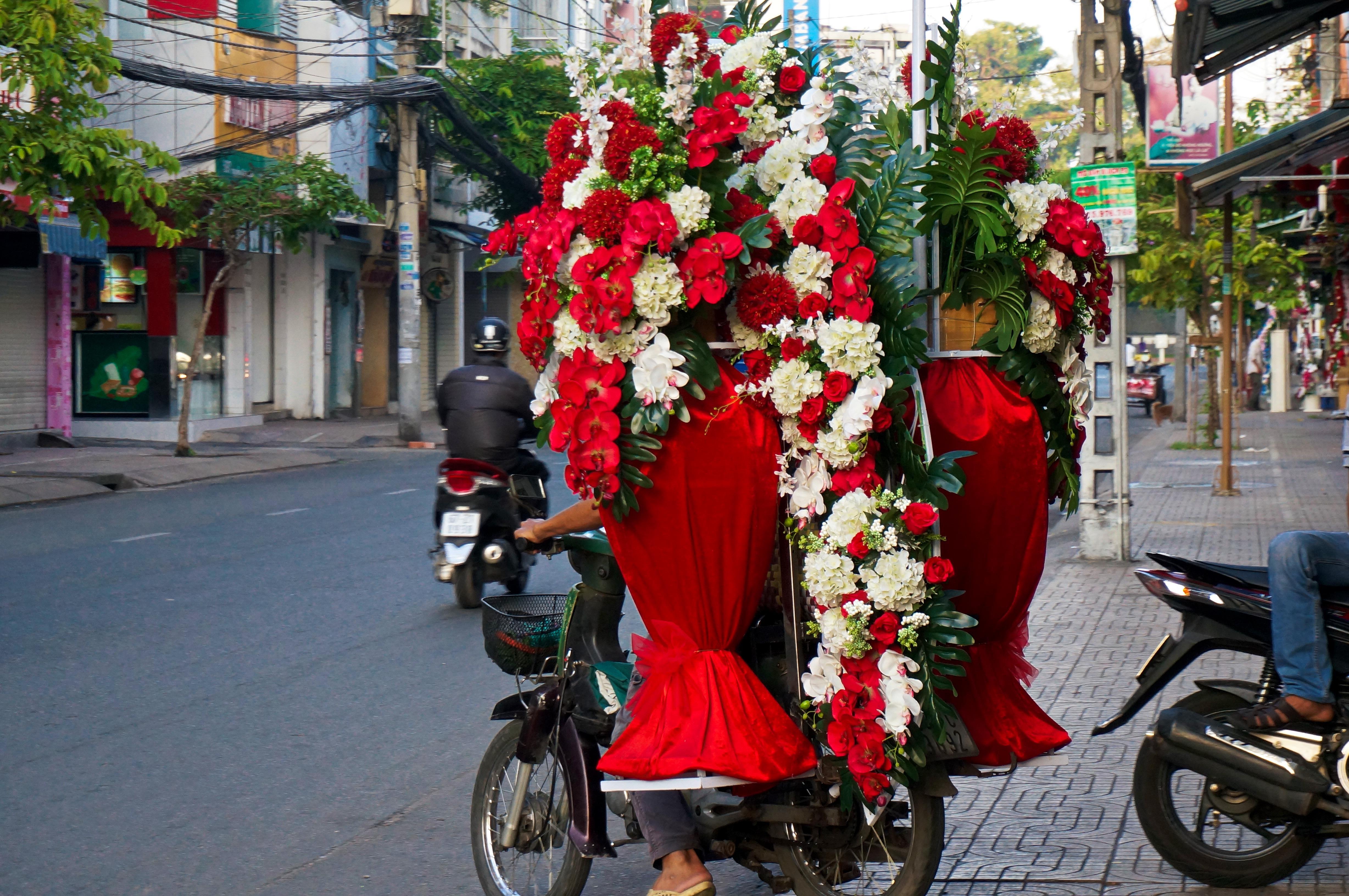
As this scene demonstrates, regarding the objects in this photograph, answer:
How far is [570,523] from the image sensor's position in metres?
4.02

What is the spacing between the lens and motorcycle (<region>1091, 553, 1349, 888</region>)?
4.10 m

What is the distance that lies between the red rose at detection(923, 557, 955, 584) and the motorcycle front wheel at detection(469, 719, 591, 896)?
47.0 inches

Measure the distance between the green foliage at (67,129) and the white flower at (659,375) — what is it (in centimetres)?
1172

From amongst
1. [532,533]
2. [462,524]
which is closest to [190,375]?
[462,524]

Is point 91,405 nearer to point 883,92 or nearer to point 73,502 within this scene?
point 73,502

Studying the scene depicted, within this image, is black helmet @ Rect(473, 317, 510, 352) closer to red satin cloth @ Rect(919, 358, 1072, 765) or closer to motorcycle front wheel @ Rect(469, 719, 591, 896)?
motorcycle front wheel @ Rect(469, 719, 591, 896)

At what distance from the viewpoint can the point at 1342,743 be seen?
4.06m

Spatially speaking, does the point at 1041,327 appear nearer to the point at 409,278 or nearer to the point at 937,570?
the point at 937,570

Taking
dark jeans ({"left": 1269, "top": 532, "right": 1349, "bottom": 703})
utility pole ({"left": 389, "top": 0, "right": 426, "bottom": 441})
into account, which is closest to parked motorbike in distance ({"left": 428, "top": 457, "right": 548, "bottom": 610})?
dark jeans ({"left": 1269, "top": 532, "right": 1349, "bottom": 703})

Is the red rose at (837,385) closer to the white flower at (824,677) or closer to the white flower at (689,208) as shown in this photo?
the white flower at (689,208)

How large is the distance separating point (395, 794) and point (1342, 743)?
10.6 ft

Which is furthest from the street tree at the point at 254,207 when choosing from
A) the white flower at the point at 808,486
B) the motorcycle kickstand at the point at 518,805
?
the white flower at the point at 808,486

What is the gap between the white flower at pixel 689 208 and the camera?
11.3 ft

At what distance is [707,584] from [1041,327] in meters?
1.08
